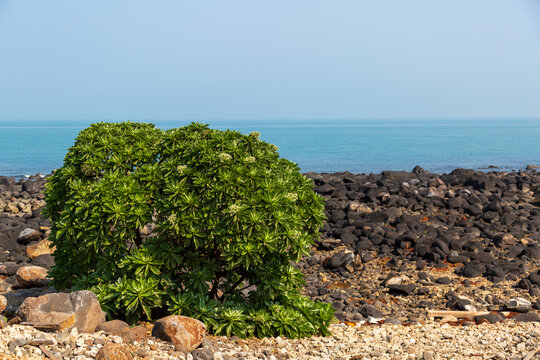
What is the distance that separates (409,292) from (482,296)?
1.51 m

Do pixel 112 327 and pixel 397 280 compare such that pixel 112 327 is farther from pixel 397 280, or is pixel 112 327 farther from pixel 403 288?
pixel 397 280

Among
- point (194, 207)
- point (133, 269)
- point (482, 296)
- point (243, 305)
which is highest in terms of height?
point (194, 207)

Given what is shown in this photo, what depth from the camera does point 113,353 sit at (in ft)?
21.5

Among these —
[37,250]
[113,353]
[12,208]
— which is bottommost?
[12,208]

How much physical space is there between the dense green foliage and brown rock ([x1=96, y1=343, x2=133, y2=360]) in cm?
135

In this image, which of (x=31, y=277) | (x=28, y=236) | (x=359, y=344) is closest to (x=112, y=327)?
(x=359, y=344)

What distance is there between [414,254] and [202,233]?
25.2ft

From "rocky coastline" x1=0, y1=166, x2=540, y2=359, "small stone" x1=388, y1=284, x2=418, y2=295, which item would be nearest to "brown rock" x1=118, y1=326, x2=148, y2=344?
"rocky coastline" x1=0, y1=166, x2=540, y2=359

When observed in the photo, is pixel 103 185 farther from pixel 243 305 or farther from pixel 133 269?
pixel 243 305

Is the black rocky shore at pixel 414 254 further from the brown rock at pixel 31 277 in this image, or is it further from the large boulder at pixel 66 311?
the large boulder at pixel 66 311

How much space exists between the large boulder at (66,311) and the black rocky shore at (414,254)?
207 cm

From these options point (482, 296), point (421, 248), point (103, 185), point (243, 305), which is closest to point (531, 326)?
point (482, 296)

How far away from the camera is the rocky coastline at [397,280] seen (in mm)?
7648

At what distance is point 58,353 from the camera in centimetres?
658
